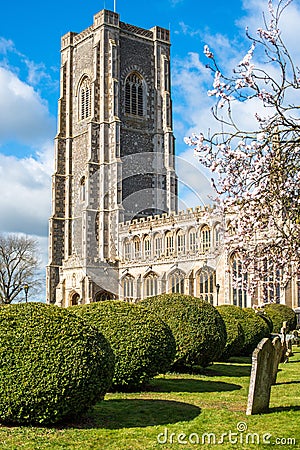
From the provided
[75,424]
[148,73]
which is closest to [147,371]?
[75,424]

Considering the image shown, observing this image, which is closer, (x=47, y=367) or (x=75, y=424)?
(x=47, y=367)

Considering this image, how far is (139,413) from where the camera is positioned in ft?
33.7

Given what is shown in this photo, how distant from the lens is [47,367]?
856 centimetres

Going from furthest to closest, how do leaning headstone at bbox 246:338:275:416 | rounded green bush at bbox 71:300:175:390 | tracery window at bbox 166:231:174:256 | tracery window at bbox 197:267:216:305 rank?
1. tracery window at bbox 166:231:174:256
2. tracery window at bbox 197:267:216:305
3. rounded green bush at bbox 71:300:175:390
4. leaning headstone at bbox 246:338:275:416

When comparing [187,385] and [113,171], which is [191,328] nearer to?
[187,385]

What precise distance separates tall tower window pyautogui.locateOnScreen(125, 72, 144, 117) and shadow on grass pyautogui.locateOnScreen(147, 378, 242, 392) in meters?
45.7

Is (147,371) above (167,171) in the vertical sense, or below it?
below

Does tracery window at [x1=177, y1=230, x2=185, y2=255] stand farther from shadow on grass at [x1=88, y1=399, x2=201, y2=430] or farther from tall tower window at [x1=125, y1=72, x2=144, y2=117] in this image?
shadow on grass at [x1=88, y1=399, x2=201, y2=430]

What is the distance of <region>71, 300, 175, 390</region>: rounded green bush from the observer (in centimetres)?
1182

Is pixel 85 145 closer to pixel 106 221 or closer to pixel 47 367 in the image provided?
pixel 106 221

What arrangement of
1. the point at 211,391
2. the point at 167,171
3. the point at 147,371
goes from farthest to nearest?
the point at 167,171 → the point at 211,391 → the point at 147,371

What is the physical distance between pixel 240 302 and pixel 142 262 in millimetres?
10927

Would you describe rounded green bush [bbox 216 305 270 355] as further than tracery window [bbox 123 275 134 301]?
No

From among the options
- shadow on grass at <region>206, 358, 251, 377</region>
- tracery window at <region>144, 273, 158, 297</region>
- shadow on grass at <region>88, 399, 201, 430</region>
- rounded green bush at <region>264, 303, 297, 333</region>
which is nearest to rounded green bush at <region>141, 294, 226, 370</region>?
shadow on grass at <region>206, 358, 251, 377</region>
